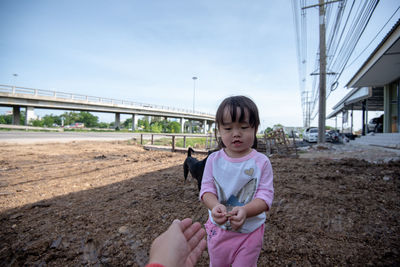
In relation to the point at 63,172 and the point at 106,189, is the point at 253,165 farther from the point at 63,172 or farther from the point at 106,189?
the point at 63,172

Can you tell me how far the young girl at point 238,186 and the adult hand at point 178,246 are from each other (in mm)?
108

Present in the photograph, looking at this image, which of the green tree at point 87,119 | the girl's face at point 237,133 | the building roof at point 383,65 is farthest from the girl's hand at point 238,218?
the green tree at point 87,119

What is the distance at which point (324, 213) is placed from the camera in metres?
2.78

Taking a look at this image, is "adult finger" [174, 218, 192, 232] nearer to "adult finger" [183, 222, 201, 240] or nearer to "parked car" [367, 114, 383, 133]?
"adult finger" [183, 222, 201, 240]

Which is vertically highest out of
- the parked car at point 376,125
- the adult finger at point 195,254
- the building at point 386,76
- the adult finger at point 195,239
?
the building at point 386,76

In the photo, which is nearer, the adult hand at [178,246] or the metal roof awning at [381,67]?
the adult hand at [178,246]

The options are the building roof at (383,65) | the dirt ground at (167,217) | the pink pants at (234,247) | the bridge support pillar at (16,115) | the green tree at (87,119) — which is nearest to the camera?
the pink pants at (234,247)

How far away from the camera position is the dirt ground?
2061 mm

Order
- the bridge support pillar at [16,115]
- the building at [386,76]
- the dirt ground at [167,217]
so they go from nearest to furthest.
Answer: the dirt ground at [167,217], the building at [386,76], the bridge support pillar at [16,115]

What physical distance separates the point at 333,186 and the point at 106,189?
4669 millimetres

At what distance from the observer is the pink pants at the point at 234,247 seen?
1.24 metres

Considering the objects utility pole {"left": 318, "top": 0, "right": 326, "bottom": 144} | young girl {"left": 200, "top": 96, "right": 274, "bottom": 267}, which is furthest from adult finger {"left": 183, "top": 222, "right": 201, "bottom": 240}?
utility pole {"left": 318, "top": 0, "right": 326, "bottom": 144}

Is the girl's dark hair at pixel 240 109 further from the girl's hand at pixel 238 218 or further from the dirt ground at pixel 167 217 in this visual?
the dirt ground at pixel 167 217

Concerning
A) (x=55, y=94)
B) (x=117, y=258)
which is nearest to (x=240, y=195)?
(x=117, y=258)
